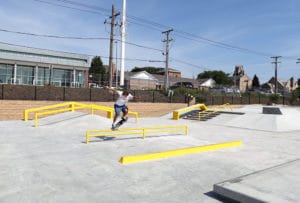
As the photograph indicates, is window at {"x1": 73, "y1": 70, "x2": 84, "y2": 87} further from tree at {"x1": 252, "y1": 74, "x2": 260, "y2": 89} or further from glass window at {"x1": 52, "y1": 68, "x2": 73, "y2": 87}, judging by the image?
tree at {"x1": 252, "y1": 74, "x2": 260, "y2": 89}

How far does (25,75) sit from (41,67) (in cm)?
212

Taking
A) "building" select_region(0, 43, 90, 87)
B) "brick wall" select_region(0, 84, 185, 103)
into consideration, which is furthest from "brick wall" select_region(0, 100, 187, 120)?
"building" select_region(0, 43, 90, 87)

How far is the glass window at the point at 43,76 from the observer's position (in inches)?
1222

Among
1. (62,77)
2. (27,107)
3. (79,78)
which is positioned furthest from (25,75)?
(27,107)

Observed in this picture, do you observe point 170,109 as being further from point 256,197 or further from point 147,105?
point 256,197

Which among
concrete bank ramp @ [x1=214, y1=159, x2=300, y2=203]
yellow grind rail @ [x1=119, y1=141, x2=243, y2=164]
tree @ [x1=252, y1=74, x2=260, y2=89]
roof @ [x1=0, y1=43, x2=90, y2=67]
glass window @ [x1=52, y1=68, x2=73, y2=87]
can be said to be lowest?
yellow grind rail @ [x1=119, y1=141, x2=243, y2=164]

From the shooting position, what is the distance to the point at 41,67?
31.6 meters

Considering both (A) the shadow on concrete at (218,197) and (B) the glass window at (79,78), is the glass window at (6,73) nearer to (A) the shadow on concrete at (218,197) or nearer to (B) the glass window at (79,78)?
(B) the glass window at (79,78)

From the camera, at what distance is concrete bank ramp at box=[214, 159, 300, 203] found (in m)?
4.10

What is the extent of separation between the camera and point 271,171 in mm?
5605

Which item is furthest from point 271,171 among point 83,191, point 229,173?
point 83,191

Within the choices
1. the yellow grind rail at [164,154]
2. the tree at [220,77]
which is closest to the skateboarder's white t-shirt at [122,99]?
the yellow grind rail at [164,154]

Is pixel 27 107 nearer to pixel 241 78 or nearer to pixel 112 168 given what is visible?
pixel 112 168

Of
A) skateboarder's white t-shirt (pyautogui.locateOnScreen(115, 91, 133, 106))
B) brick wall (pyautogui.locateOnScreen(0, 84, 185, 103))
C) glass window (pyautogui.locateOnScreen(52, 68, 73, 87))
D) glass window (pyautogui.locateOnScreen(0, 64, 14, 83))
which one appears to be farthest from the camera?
glass window (pyautogui.locateOnScreen(52, 68, 73, 87))
